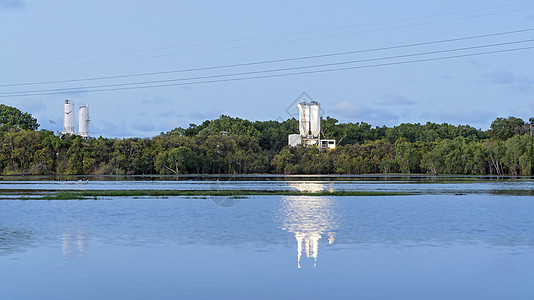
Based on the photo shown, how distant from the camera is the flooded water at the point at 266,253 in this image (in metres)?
Result: 15.4

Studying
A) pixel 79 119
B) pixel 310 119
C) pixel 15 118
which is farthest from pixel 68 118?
pixel 310 119

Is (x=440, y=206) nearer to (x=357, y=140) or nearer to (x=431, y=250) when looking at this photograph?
(x=431, y=250)

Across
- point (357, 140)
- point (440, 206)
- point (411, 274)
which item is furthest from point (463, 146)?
point (411, 274)

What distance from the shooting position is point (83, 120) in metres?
157

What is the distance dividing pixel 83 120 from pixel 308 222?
13345cm

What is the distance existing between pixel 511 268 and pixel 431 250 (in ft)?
12.4

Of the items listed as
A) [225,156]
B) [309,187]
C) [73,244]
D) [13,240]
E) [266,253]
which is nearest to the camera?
[266,253]

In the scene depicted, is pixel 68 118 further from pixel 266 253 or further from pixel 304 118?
pixel 266 253

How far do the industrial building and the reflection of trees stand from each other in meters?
136

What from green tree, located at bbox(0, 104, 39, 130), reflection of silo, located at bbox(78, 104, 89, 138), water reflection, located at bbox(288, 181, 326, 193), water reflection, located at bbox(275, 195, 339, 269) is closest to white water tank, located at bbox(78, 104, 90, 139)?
reflection of silo, located at bbox(78, 104, 89, 138)

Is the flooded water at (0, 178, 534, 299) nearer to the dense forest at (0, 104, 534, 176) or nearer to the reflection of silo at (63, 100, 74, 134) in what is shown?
the dense forest at (0, 104, 534, 176)

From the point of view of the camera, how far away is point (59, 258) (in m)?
19.9

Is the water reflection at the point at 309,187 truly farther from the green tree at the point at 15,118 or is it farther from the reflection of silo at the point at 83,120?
the green tree at the point at 15,118

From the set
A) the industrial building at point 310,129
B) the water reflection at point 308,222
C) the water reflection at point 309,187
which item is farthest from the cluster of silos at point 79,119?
the water reflection at point 308,222
